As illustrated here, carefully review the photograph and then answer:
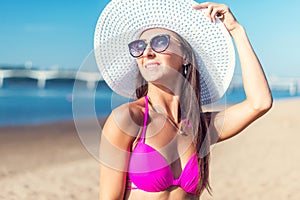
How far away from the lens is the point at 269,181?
7.87m

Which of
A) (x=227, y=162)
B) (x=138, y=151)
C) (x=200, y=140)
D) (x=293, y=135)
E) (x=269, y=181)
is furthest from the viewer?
(x=293, y=135)

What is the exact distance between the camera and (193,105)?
2244 millimetres

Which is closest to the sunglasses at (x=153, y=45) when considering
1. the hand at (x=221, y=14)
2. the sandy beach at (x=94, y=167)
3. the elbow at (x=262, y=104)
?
→ the hand at (x=221, y=14)

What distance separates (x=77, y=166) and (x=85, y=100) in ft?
25.8

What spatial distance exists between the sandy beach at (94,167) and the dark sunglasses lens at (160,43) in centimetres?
496

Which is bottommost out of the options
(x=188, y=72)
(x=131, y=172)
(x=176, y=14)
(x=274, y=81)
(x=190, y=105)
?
(x=274, y=81)

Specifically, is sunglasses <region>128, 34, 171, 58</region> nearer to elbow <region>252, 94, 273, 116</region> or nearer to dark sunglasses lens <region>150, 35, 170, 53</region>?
dark sunglasses lens <region>150, 35, 170, 53</region>

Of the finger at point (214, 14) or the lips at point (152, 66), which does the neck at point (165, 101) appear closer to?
the lips at point (152, 66)

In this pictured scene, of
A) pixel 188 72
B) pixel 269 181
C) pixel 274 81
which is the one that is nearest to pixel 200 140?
pixel 188 72

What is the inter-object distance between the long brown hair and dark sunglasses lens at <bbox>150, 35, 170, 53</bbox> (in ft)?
0.49

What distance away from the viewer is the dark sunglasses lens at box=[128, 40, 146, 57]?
6.70 feet

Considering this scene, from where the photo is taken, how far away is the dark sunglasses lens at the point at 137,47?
2.04m

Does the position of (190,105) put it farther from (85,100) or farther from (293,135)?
(293,135)

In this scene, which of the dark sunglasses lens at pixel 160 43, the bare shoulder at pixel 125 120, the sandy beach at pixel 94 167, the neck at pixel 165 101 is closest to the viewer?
the bare shoulder at pixel 125 120
